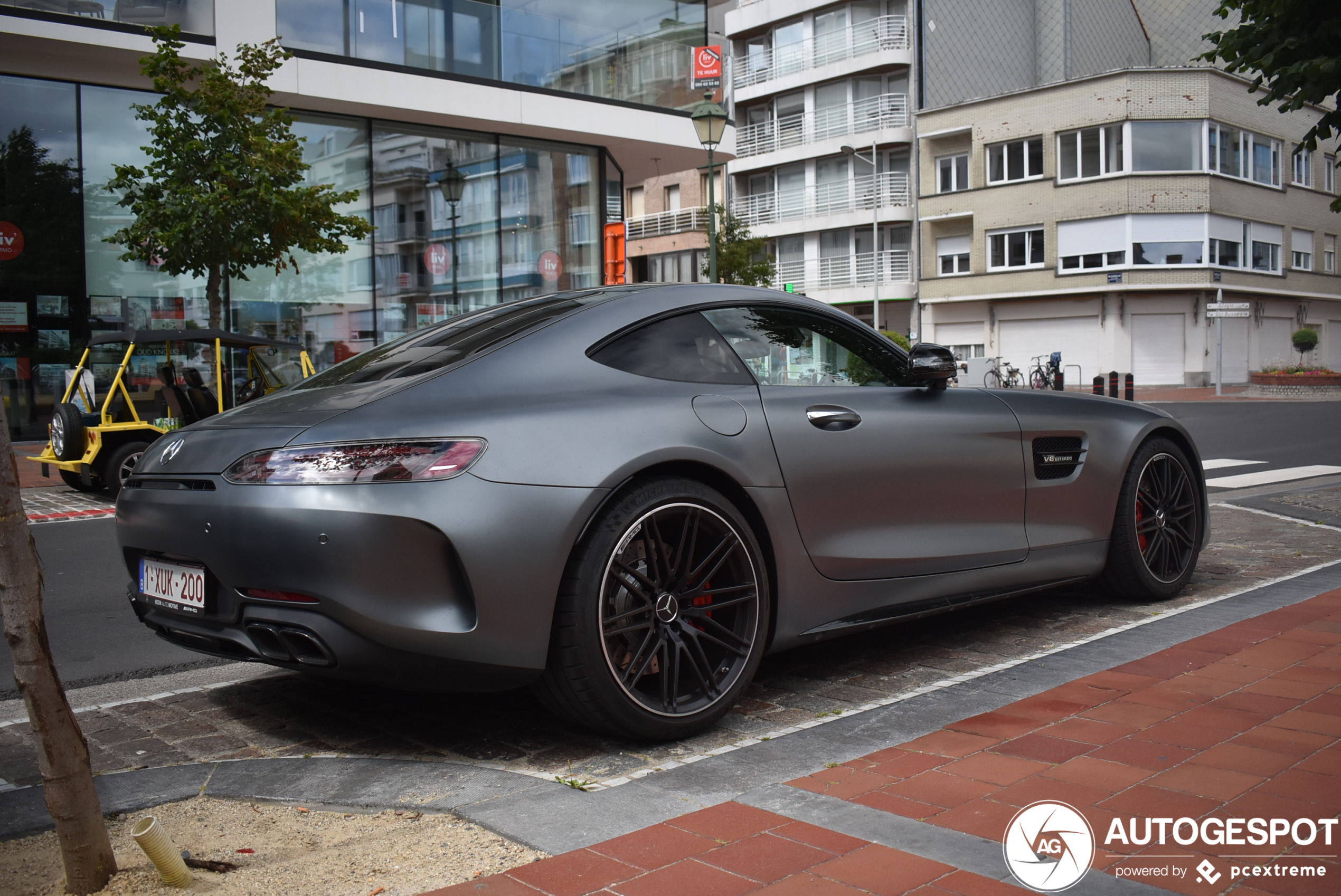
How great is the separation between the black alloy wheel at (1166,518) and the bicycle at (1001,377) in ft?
64.9

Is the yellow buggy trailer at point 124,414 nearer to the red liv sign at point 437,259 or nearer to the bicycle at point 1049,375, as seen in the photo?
the red liv sign at point 437,259

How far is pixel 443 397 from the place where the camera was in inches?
122

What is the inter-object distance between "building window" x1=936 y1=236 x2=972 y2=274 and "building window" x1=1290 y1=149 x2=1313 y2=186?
41.8 feet

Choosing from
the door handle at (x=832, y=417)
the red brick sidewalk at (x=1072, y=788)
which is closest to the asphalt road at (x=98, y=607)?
the door handle at (x=832, y=417)

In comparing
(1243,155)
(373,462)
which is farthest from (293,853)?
(1243,155)

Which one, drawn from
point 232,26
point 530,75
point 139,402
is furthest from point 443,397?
point 530,75

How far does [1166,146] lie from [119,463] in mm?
39749

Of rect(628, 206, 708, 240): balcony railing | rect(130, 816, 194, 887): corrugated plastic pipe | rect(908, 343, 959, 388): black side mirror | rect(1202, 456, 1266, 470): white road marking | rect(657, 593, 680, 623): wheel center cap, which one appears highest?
rect(628, 206, 708, 240): balcony railing

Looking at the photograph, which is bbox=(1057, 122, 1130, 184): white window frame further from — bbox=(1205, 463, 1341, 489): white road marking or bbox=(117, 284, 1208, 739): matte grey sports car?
bbox=(117, 284, 1208, 739): matte grey sports car

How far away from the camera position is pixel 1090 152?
4225 cm

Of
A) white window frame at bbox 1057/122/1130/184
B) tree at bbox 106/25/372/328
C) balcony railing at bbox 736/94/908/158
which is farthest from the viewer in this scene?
balcony railing at bbox 736/94/908/158

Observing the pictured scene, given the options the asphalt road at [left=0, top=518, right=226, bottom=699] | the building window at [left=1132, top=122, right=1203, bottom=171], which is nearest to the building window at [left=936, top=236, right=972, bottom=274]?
the building window at [left=1132, top=122, right=1203, bottom=171]

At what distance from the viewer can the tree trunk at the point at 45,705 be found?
2.27m

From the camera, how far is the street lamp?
1810 inches
